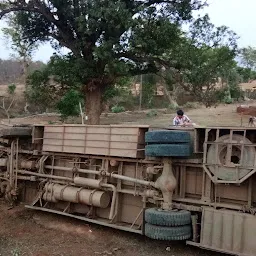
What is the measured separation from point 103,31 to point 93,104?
3.72 m

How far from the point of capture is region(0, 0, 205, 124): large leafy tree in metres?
16.8

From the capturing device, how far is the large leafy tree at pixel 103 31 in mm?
16812

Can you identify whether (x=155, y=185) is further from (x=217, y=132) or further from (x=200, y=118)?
(x=200, y=118)

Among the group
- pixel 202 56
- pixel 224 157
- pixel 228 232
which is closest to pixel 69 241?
pixel 228 232

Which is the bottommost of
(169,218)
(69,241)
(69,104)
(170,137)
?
(69,241)

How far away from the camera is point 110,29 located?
663 inches

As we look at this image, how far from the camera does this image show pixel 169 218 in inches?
345

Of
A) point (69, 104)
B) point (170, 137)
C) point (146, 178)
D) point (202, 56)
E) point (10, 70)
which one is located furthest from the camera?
point (10, 70)

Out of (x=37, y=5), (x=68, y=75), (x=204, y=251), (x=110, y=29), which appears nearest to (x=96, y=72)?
(x=68, y=75)

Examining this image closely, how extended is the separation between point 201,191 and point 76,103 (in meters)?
17.0

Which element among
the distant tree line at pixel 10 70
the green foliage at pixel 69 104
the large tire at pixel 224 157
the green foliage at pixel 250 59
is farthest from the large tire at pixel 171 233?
the distant tree line at pixel 10 70

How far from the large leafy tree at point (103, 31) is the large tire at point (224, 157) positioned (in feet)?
29.0

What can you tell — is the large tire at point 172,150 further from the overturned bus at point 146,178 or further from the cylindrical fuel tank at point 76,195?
the cylindrical fuel tank at point 76,195

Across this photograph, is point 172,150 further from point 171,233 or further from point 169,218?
point 171,233
